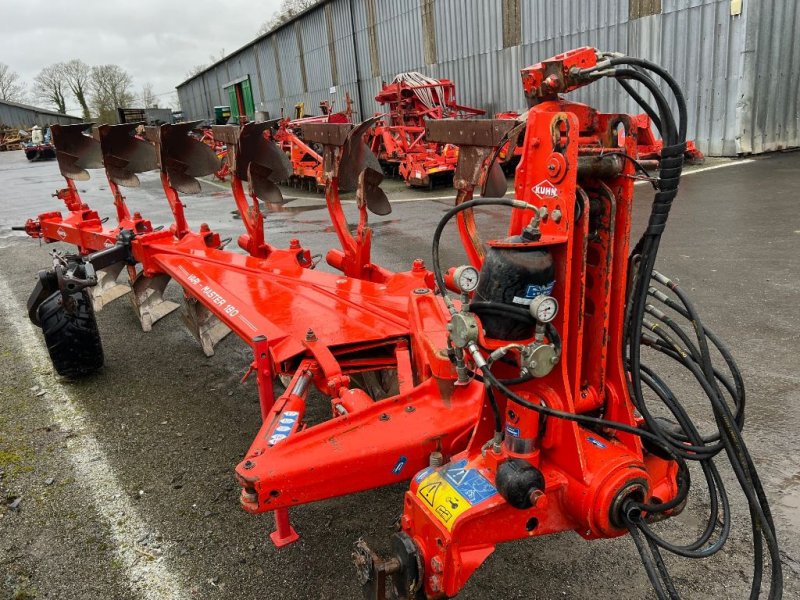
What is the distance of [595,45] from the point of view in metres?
12.7

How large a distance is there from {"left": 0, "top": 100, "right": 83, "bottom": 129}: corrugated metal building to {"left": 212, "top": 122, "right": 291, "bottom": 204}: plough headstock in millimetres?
60966

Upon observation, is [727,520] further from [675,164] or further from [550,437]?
[675,164]

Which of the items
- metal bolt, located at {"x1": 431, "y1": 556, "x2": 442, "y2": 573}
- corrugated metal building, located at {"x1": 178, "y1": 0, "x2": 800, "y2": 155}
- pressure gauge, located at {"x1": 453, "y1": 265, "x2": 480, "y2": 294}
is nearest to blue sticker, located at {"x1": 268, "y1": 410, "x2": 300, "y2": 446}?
metal bolt, located at {"x1": 431, "y1": 556, "x2": 442, "y2": 573}

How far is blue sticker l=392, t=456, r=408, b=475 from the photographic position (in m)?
1.96

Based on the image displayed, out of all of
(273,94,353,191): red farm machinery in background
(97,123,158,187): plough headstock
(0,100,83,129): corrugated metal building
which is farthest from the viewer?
(0,100,83,129): corrugated metal building

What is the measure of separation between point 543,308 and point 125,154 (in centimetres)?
488

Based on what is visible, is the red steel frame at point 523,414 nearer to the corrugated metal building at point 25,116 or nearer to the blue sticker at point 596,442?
the blue sticker at point 596,442

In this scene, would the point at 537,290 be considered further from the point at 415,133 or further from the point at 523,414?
the point at 415,133

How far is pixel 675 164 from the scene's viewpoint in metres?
1.54

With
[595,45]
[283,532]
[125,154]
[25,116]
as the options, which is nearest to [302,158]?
[595,45]

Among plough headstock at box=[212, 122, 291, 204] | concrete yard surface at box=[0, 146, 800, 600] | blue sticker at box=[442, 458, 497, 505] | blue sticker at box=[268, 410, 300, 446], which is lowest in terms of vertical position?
concrete yard surface at box=[0, 146, 800, 600]

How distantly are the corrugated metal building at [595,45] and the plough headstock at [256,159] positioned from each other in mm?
9738

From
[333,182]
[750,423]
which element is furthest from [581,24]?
[750,423]

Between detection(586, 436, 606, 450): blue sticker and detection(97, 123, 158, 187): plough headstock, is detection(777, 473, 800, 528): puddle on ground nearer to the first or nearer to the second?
detection(586, 436, 606, 450): blue sticker
